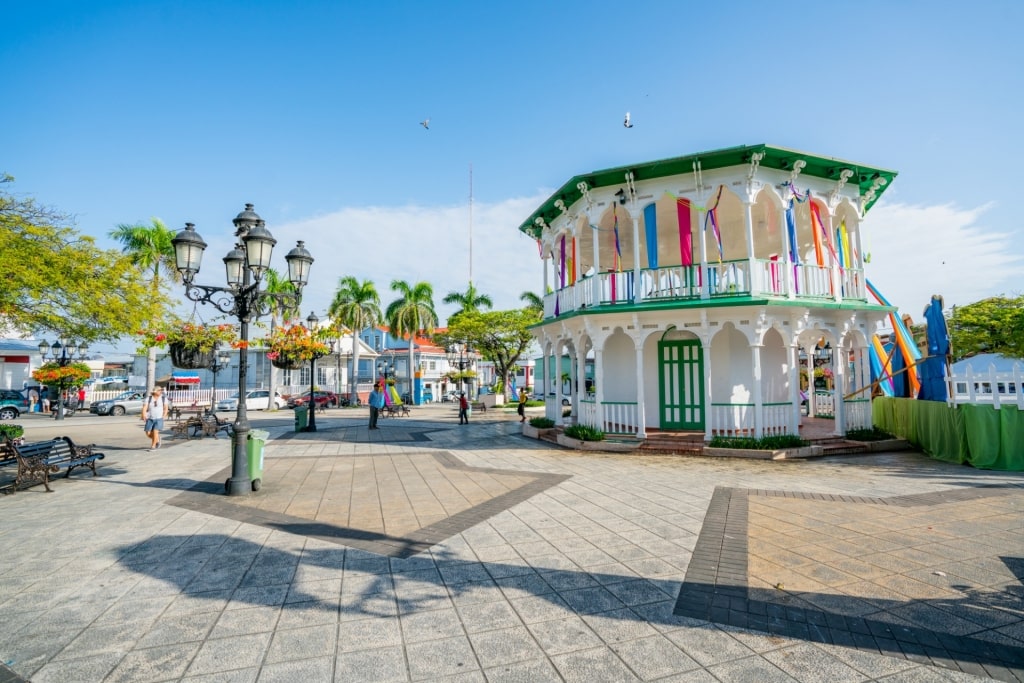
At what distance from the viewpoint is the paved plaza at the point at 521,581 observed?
133 inches

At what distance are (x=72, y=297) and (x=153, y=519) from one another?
16.4ft

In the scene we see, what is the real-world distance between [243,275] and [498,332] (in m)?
26.3

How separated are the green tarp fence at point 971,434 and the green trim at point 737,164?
656 cm

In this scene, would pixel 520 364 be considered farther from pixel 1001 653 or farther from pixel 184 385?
pixel 1001 653

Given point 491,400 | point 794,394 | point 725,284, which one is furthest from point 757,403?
point 491,400

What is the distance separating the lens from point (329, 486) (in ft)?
30.0

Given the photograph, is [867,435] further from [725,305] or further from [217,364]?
[217,364]

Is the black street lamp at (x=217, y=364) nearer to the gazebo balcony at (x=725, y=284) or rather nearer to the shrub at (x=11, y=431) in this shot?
the shrub at (x=11, y=431)

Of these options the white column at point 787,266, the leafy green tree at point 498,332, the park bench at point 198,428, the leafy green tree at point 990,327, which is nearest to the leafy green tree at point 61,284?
the park bench at point 198,428

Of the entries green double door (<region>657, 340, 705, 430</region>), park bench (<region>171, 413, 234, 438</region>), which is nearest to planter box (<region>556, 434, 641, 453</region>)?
green double door (<region>657, 340, 705, 430</region>)

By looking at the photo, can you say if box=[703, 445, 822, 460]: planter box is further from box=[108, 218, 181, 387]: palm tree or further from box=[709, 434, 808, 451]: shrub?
box=[108, 218, 181, 387]: palm tree

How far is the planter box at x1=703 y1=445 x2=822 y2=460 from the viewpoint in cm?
1168

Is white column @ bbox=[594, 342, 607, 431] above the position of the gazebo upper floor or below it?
below

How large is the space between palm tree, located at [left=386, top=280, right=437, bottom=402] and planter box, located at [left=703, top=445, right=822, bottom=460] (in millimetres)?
31406
